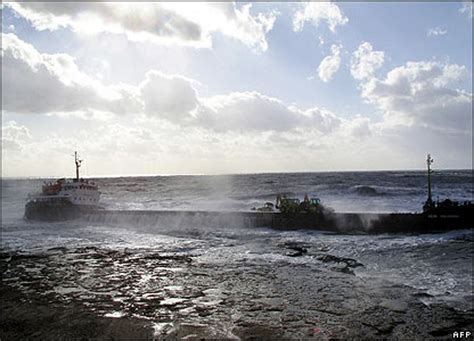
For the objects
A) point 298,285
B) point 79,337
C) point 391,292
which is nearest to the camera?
point 79,337

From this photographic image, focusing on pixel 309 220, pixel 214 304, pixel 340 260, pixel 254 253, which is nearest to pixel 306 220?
pixel 309 220

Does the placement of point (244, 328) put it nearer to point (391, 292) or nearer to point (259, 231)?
point (391, 292)

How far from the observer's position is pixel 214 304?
13.9 meters

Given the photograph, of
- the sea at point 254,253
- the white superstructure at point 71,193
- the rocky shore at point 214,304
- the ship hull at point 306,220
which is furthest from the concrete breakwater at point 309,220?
the rocky shore at point 214,304

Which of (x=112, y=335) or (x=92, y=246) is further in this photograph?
(x=92, y=246)

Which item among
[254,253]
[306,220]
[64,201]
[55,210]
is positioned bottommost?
[254,253]

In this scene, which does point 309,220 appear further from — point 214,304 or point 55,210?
point 55,210

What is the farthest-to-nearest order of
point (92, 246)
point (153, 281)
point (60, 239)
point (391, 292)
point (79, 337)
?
1. point (60, 239)
2. point (92, 246)
3. point (153, 281)
4. point (391, 292)
5. point (79, 337)

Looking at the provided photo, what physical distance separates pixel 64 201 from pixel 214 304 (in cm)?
4140

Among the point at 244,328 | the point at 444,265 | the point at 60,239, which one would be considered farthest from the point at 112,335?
the point at 60,239

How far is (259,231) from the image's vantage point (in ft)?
113

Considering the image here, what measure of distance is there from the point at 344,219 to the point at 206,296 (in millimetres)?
21279

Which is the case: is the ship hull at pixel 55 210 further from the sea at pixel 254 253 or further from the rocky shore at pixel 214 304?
the rocky shore at pixel 214 304

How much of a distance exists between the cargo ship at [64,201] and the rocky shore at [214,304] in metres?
29.1
